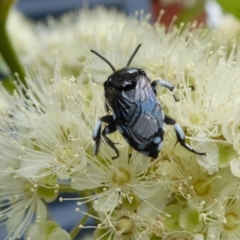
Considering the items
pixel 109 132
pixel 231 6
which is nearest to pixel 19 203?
pixel 109 132

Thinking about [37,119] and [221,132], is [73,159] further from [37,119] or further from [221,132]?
[221,132]

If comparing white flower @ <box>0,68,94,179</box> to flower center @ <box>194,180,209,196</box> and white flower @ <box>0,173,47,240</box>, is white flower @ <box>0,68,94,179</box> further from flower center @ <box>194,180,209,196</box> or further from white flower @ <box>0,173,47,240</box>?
flower center @ <box>194,180,209,196</box>

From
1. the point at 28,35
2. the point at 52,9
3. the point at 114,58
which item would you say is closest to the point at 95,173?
the point at 114,58

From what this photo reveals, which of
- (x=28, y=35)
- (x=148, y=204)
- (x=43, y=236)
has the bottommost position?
(x=28, y=35)

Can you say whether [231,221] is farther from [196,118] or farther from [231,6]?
[231,6]

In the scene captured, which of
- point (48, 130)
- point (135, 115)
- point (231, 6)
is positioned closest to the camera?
point (135, 115)

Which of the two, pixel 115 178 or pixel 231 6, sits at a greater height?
pixel 231 6
